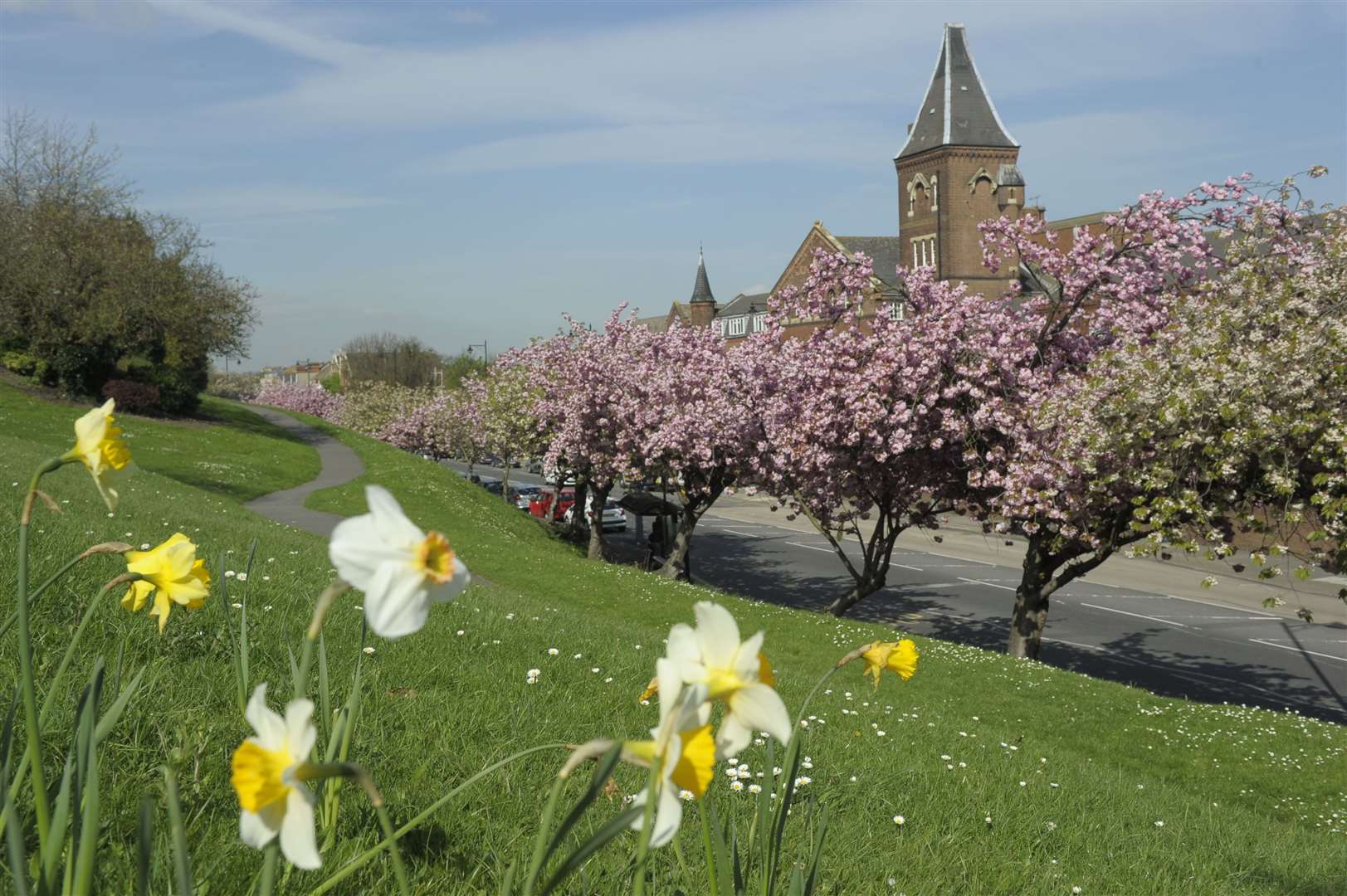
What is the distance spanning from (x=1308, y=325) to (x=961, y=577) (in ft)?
64.8

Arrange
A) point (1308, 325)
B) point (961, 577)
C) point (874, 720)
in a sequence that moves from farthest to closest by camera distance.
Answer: point (961, 577) → point (1308, 325) → point (874, 720)

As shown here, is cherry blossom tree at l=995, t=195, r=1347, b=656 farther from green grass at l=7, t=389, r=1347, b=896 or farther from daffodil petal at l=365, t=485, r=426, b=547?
daffodil petal at l=365, t=485, r=426, b=547

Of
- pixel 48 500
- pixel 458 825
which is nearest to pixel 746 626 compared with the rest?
pixel 458 825

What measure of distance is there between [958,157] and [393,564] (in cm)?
6866

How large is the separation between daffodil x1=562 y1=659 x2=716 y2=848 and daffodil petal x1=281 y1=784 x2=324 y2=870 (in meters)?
0.27

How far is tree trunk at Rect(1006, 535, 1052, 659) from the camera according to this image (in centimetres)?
1722

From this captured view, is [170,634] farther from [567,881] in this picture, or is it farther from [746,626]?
[746,626]

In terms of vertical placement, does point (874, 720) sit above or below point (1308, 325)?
below

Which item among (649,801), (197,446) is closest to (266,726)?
(649,801)

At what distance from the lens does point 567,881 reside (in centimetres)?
297

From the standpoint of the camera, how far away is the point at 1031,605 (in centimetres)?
1767

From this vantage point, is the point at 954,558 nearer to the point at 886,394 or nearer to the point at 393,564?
the point at 886,394

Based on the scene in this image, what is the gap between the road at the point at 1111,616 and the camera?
Result: 19.7m

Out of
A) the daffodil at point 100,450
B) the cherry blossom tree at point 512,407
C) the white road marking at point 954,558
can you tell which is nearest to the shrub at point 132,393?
the cherry blossom tree at point 512,407
